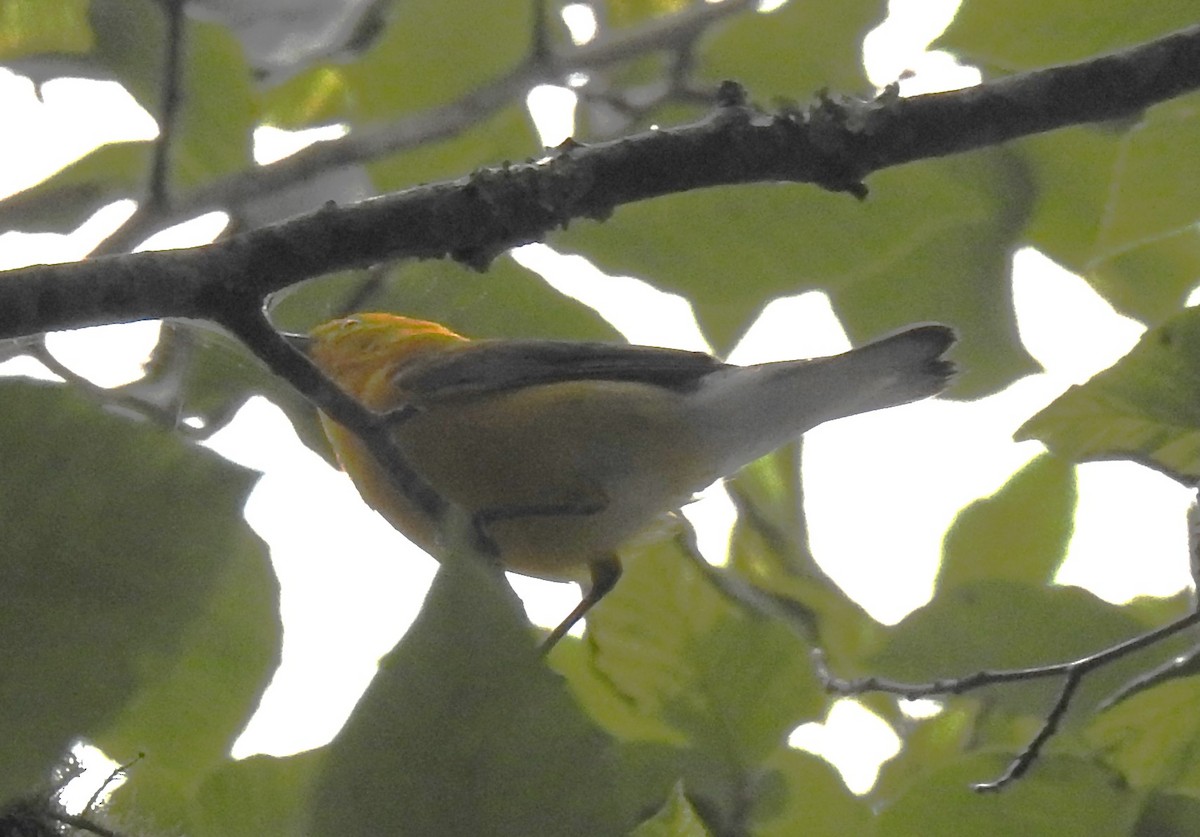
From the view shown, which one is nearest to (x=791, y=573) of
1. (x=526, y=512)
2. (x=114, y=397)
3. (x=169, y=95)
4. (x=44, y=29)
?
(x=526, y=512)

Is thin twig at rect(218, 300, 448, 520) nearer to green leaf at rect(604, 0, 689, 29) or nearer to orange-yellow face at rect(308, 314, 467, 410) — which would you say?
green leaf at rect(604, 0, 689, 29)

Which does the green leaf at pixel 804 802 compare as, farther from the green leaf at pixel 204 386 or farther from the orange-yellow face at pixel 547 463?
the orange-yellow face at pixel 547 463

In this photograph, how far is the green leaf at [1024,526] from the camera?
1.44 meters

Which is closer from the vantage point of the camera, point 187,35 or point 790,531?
point 187,35

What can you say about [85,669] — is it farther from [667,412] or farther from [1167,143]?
[667,412]

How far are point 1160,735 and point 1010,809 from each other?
0.19 meters

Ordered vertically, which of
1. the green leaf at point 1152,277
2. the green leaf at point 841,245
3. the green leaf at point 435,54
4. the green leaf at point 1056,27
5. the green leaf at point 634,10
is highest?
the green leaf at point 634,10

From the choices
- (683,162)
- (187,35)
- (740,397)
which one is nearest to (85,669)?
(683,162)

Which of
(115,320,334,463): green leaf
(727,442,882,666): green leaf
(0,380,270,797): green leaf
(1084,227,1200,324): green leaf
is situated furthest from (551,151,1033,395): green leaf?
(0,380,270,797): green leaf

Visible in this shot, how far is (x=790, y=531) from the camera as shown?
5.53 feet

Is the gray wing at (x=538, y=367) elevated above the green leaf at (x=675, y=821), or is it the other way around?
the gray wing at (x=538, y=367)

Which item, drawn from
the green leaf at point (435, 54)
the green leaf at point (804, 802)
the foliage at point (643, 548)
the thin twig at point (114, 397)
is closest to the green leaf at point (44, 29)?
the foliage at point (643, 548)

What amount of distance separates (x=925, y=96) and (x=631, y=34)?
986mm

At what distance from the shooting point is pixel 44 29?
1663mm
